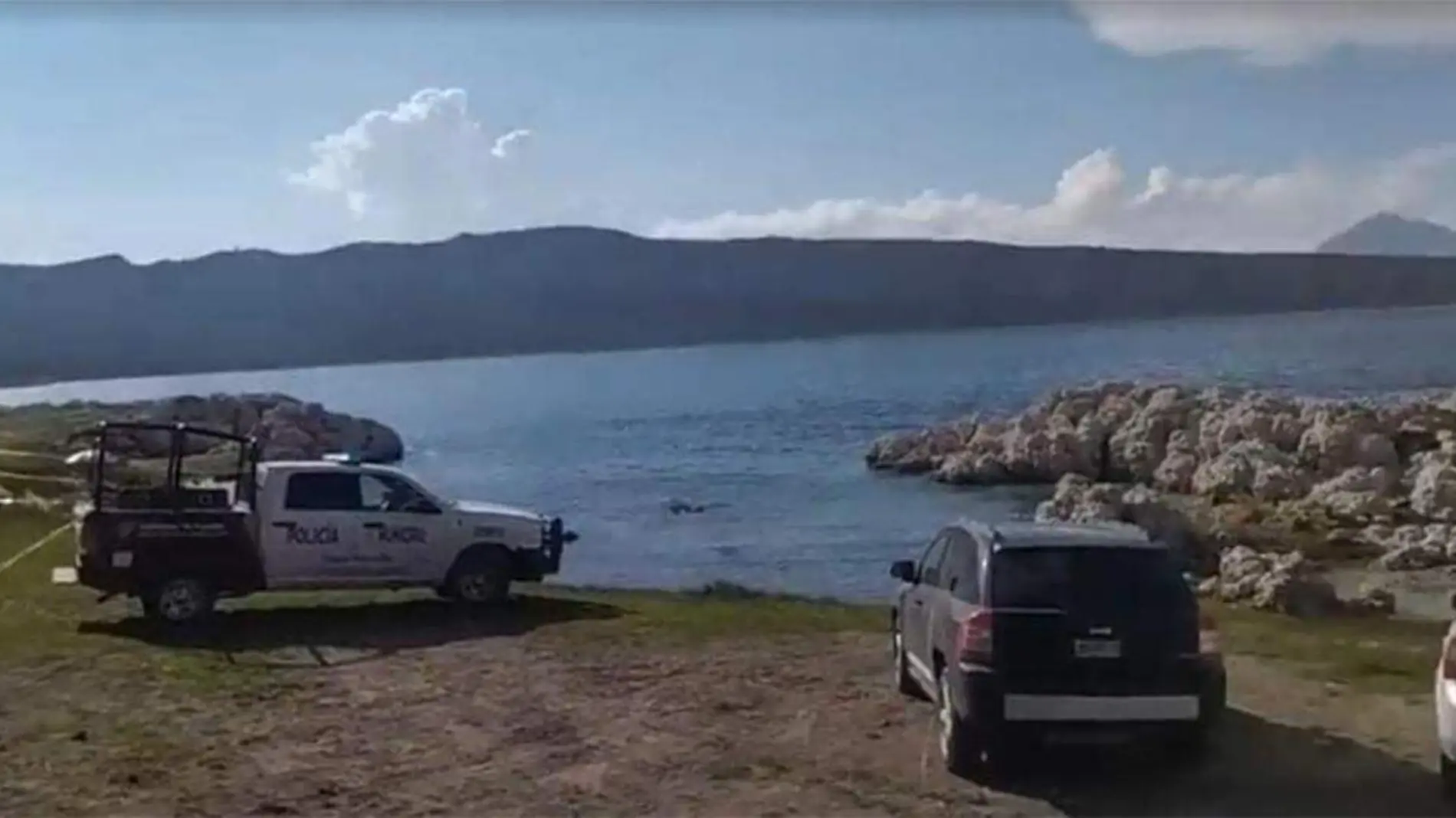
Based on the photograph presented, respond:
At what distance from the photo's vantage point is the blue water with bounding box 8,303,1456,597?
4109cm

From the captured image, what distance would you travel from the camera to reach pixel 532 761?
1211 cm

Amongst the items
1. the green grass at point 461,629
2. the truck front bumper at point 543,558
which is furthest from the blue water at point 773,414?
the truck front bumper at point 543,558

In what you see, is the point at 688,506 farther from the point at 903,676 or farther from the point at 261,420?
the point at 903,676

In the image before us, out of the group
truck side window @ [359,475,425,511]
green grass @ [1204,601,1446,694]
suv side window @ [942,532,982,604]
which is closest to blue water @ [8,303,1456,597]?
green grass @ [1204,601,1446,694]

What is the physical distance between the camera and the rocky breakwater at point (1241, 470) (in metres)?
30.3

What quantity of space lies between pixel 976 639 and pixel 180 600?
419 inches

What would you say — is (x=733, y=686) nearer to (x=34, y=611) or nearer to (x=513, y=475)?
(x=34, y=611)

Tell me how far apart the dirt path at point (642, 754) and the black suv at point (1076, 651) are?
0.45 metres

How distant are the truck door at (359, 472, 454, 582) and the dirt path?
352 centimetres

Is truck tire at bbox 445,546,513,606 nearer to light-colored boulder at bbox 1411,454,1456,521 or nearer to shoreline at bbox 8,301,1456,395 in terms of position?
light-colored boulder at bbox 1411,454,1456,521

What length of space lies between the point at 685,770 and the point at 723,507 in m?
39.7

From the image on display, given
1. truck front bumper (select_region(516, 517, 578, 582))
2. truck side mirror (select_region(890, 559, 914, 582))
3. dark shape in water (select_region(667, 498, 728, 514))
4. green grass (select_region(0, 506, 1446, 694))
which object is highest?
truck side mirror (select_region(890, 559, 914, 582))

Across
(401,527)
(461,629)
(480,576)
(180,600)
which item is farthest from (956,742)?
(180,600)

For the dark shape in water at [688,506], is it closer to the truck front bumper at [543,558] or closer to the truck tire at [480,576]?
the truck front bumper at [543,558]
